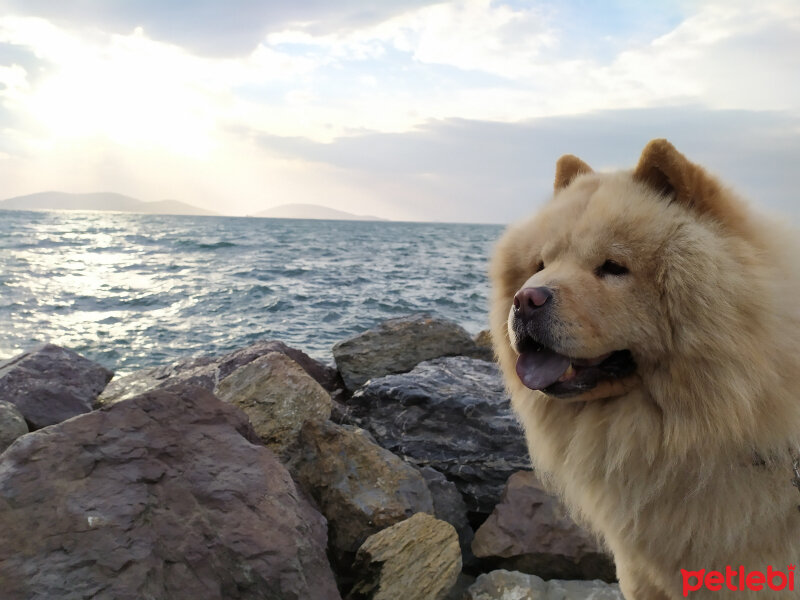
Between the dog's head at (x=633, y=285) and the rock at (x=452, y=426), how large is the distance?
2.35 m

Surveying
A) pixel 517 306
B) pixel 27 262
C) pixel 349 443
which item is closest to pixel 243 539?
pixel 349 443

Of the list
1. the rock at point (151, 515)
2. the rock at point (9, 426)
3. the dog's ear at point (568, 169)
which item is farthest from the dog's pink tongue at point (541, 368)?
the rock at point (9, 426)

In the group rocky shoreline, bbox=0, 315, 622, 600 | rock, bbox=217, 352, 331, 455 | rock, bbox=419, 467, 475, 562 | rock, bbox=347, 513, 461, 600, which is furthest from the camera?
rock, bbox=217, 352, 331, 455

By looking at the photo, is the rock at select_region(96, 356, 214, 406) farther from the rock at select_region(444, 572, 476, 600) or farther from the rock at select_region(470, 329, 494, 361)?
the rock at select_region(444, 572, 476, 600)

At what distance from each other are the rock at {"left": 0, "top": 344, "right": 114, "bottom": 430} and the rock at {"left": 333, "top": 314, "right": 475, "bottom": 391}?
2.65m

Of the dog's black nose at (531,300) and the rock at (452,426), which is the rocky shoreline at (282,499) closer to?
the rock at (452,426)

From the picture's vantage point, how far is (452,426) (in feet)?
15.6

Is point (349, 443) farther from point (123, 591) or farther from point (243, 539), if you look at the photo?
point (123, 591)

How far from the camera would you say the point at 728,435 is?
196 centimetres

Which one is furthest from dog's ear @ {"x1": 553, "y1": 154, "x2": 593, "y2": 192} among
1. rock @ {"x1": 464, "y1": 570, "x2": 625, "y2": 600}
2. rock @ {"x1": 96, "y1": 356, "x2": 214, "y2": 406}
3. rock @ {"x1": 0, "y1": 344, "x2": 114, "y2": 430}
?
rock @ {"x1": 0, "y1": 344, "x2": 114, "y2": 430}

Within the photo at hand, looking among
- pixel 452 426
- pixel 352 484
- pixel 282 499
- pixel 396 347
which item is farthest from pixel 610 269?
pixel 396 347

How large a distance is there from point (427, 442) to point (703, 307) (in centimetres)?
303

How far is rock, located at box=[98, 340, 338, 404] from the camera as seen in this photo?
610cm

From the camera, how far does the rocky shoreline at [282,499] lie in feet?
7.93
